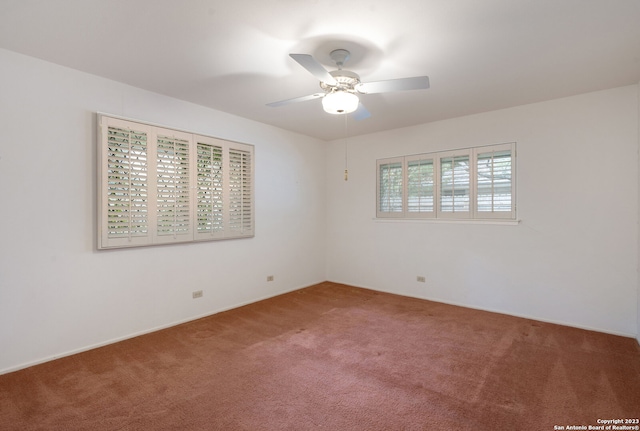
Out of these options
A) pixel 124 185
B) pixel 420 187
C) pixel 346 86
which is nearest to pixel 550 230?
pixel 420 187

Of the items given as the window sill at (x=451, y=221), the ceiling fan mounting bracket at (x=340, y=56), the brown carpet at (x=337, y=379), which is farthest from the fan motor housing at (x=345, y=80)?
the window sill at (x=451, y=221)

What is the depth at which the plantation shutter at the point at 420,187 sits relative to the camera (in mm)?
4582

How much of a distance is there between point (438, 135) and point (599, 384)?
3.21m

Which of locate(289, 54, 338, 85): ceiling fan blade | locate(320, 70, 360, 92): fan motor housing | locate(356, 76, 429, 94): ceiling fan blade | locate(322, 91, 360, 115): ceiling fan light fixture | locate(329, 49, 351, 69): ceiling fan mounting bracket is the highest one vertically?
locate(329, 49, 351, 69): ceiling fan mounting bracket

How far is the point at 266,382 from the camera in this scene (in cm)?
240

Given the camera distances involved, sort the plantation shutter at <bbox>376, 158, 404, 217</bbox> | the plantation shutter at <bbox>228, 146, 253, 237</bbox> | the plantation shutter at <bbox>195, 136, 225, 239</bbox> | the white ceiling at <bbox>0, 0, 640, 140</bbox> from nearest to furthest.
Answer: the white ceiling at <bbox>0, 0, 640, 140</bbox>, the plantation shutter at <bbox>195, 136, 225, 239</bbox>, the plantation shutter at <bbox>228, 146, 253, 237</bbox>, the plantation shutter at <bbox>376, 158, 404, 217</bbox>

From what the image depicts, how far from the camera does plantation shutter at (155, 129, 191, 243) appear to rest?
11.2 ft

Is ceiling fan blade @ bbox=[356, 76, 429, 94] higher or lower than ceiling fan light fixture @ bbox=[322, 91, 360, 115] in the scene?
higher

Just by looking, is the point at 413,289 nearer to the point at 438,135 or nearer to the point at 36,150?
the point at 438,135

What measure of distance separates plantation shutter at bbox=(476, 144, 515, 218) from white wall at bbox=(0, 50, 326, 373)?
3372 millimetres

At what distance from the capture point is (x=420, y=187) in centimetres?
468

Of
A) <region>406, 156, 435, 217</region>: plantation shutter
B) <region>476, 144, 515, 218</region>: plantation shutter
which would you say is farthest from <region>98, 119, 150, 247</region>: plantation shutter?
<region>476, 144, 515, 218</region>: plantation shutter

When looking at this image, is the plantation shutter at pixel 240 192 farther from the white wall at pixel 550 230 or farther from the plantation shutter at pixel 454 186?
the plantation shutter at pixel 454 186

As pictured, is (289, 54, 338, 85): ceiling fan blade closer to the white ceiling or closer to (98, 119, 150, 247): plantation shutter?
the white ceiling
